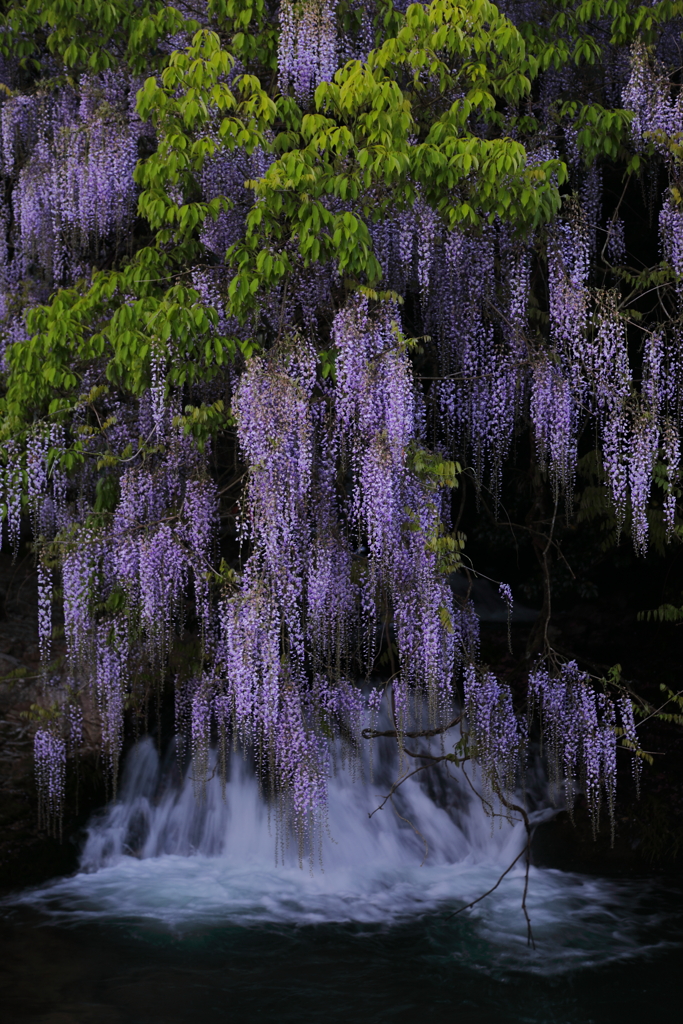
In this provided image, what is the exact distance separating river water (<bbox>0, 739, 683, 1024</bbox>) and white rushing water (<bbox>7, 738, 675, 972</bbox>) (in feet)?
0.04

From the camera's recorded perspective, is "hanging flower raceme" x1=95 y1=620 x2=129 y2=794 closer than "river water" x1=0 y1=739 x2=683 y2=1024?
No

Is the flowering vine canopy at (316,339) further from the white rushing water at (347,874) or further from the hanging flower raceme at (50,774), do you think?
the white rushing water at (347,874)

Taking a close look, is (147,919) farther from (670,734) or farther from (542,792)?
(670,734)

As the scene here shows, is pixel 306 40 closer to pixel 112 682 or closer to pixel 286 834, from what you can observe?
pixel 112 682

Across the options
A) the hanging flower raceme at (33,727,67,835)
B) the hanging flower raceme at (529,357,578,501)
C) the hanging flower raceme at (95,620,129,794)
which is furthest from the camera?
the hanging flower raceme at (33,727,67,835)

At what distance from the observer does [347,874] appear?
6152 mm

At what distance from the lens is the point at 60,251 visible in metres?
6.54

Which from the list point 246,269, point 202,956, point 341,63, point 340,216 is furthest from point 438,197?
point 202,956

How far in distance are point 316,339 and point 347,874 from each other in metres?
3.35

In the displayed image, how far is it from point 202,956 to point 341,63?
5139mm

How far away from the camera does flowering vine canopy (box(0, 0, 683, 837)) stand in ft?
16.1

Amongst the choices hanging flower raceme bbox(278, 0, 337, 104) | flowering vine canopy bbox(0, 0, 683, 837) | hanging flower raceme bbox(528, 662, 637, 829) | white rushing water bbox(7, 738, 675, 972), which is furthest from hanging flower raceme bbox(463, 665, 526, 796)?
hanging flower raceme bbox(278, 0, 337, 104)

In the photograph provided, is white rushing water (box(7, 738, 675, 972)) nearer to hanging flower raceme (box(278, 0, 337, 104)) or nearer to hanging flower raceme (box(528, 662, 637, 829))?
hanging flower raceme (box(528, 662, 637, 829))

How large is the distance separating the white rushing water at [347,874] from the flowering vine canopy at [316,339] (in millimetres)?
440
